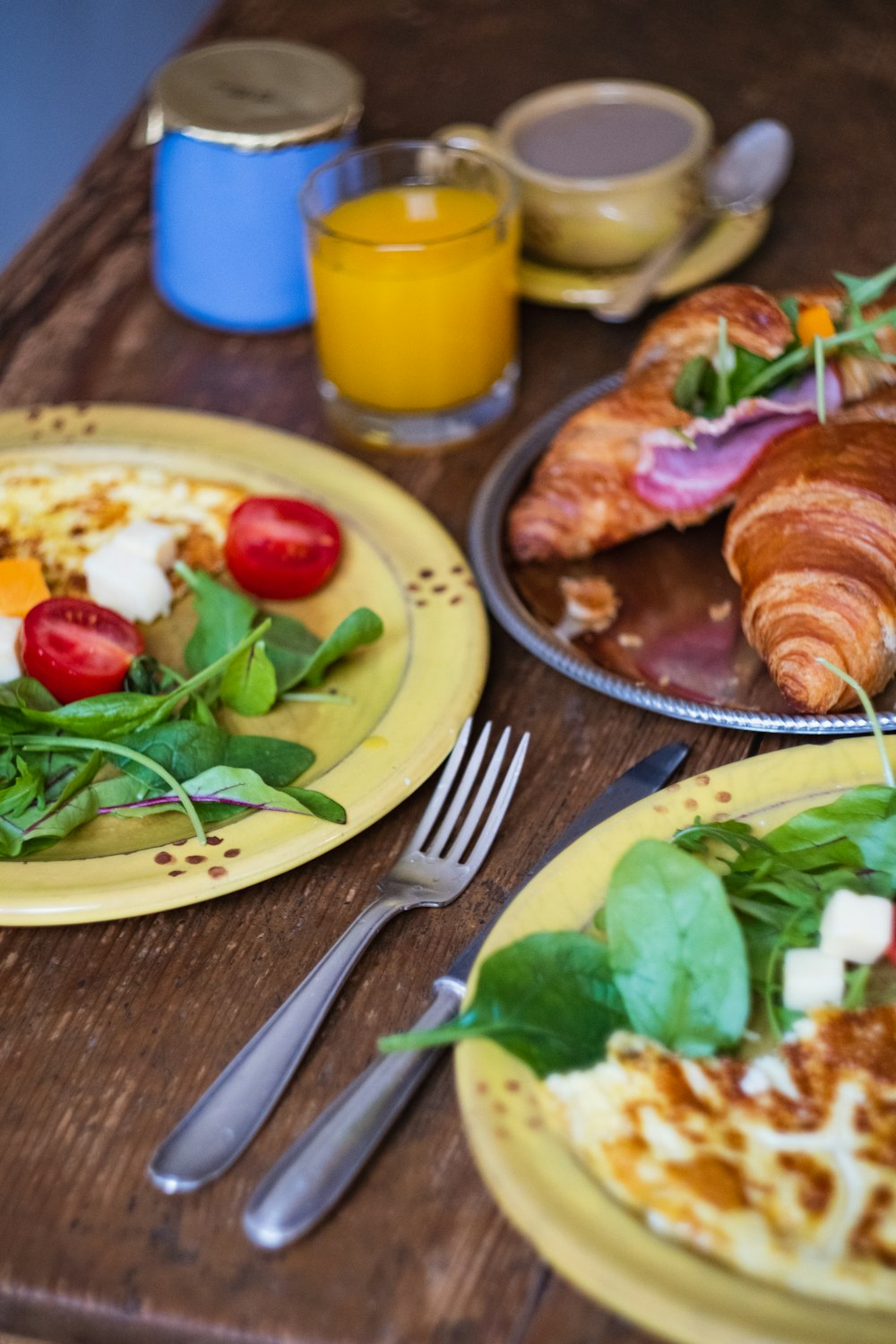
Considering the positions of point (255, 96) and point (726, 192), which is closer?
point (255, 96)

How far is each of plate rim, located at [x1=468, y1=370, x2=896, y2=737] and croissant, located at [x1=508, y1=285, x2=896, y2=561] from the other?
0.04 metres

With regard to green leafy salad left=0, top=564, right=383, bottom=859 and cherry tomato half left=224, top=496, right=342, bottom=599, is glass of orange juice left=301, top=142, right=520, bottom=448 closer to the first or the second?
cherry tomato half left=224, top=496, right=342, bottom=599

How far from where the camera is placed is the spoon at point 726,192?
1660 mm

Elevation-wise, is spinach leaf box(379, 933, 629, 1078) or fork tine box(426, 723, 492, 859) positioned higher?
spinach leaf box(379, 933, 629, 1078)

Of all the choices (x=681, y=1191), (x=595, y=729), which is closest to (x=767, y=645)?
(x=595, y=729)

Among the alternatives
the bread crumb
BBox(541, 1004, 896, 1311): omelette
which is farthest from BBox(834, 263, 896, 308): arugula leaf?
BBox(541, 1004, 896, 1311): omelette

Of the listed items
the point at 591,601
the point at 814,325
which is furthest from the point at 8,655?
the point at 814,325

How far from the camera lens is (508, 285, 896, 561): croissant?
1.32m

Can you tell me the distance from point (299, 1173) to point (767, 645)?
59 centimetres

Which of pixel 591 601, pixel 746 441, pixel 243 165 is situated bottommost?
pixel 591 601

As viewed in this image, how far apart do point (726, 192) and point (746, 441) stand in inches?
26.0

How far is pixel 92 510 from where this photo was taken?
136cm

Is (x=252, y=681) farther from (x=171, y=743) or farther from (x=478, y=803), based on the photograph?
(x=478, y=803)

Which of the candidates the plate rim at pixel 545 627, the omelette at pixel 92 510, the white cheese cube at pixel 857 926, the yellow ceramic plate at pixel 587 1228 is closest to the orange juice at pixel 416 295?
the plate rim at pixel 545 627
